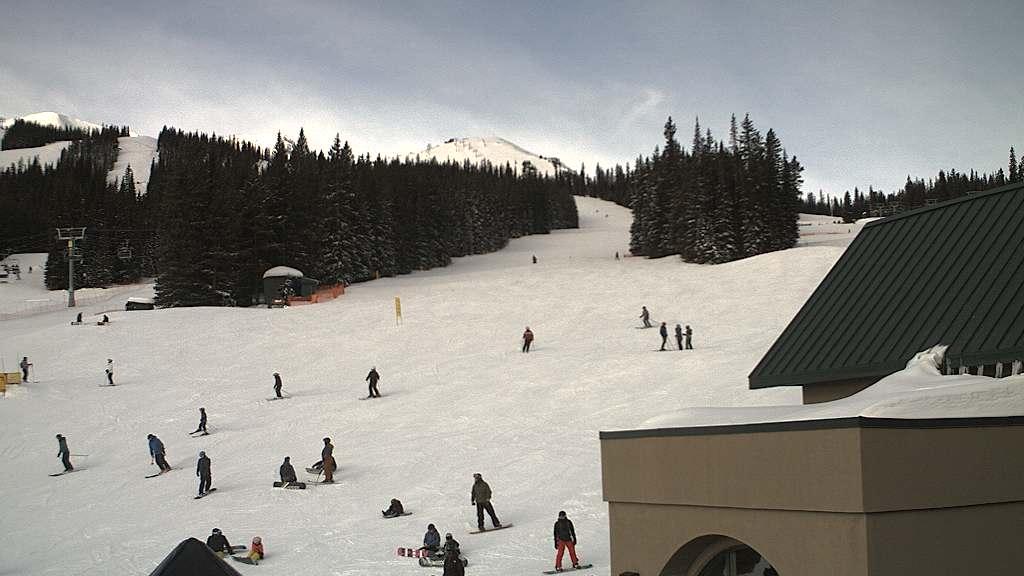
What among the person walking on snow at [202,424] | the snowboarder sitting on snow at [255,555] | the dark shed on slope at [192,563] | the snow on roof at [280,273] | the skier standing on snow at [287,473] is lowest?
the snowboarder sitting on snow at [255,555]

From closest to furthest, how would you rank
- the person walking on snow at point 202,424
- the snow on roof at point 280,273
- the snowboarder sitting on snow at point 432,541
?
1. the snowboarder sitting on snow at point 432,541
2. the person walking on snow at point 202,424
3. the snow on roof at point 280,273

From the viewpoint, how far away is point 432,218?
92875 millimetres

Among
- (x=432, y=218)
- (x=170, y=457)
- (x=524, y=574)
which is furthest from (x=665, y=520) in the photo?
(x=432, y=218)

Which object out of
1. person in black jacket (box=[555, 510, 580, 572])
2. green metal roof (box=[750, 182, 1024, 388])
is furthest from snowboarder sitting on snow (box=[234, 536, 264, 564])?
green metal roof (box=[750, 182, 1024, 388])

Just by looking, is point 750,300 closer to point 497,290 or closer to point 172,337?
point 497,290

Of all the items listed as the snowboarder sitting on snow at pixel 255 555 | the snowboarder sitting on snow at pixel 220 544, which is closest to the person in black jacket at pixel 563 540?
the snowboarder sitting on snow at pixel 255 555

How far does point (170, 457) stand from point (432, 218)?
A: 65.9 metres

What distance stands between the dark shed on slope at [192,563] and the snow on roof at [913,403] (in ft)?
25.7

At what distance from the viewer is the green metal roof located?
12.9 m

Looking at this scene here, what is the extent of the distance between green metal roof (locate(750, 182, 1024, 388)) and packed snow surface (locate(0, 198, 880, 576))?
16.3 ft

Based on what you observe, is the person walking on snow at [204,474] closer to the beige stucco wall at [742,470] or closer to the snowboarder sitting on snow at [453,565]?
the snowboarder sitting on snow at [453,565]

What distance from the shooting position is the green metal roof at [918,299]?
509 inches

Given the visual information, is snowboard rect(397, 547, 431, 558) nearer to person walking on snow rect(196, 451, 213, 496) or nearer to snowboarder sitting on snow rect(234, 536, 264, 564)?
snowboarder sitting on snow rect(234, 536, 264, 564)

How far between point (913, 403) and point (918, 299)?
17.0 feet
